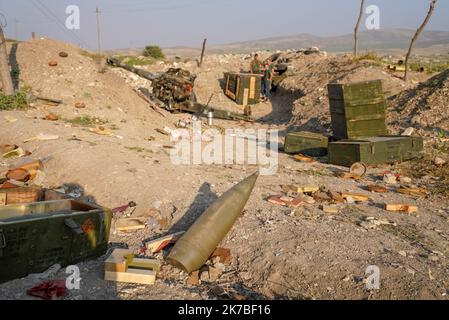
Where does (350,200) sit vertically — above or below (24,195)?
below

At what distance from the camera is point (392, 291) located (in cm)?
363

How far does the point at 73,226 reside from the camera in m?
3.66

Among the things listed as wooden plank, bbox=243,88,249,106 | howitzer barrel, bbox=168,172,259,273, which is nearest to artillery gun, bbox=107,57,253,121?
wooden plank, bbox=243,88,249,106

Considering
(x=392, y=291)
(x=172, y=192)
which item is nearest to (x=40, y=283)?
(x=172, y=192)

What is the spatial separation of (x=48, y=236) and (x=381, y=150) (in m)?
6.88

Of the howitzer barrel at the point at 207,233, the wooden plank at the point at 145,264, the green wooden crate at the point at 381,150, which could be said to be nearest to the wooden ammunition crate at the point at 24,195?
the wooden plank at the point at 145,264

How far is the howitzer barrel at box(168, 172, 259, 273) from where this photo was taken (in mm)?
4043

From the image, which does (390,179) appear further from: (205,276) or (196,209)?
(205,276)

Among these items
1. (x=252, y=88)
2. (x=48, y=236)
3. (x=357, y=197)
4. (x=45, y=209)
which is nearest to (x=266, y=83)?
(x=252, y=88)

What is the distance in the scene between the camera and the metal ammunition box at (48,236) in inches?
130

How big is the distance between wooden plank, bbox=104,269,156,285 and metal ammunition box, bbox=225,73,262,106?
13.9 meters

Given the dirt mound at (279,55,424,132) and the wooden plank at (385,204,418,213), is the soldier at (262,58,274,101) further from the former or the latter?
the wooden plank at (385,204,418,213)
